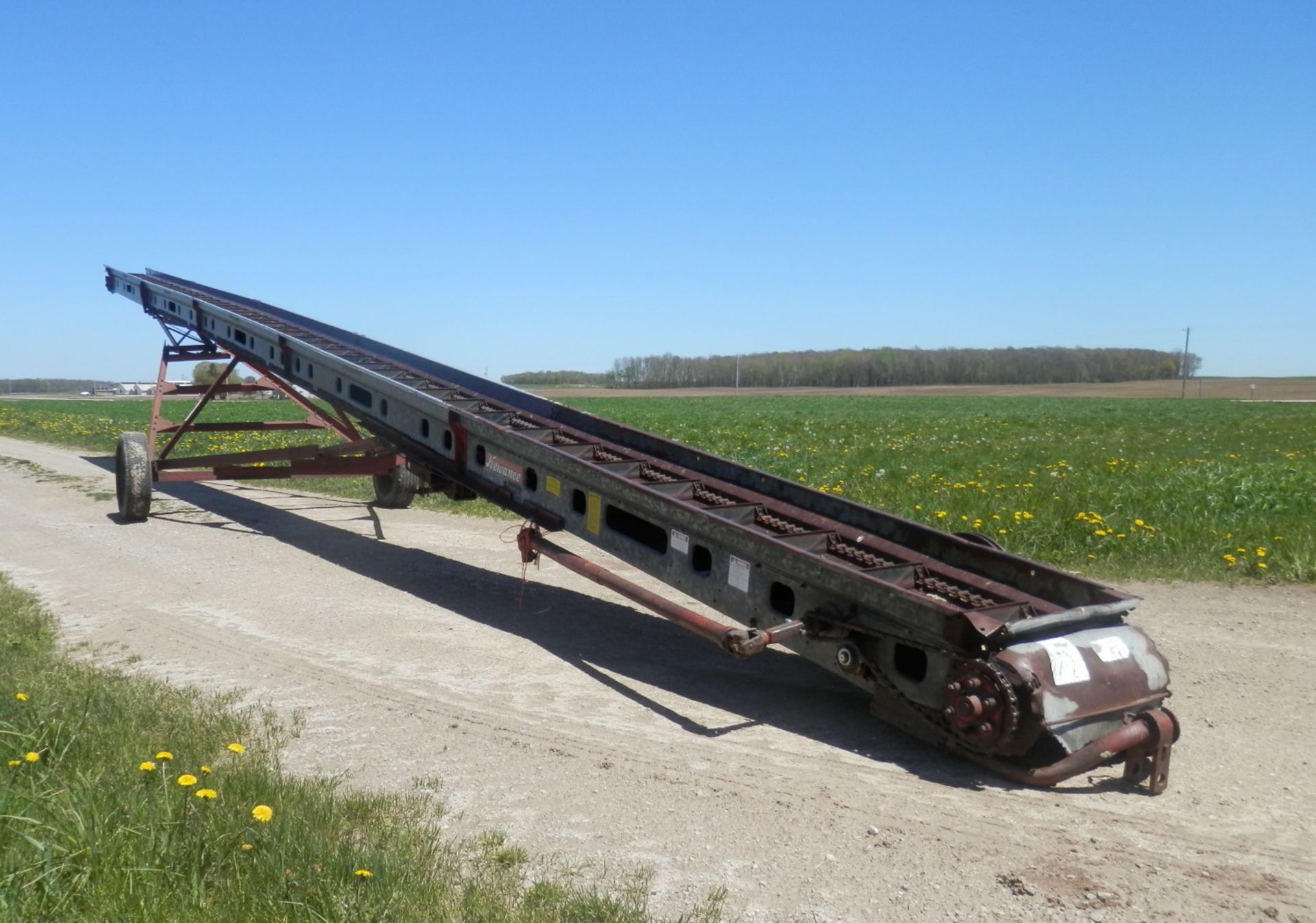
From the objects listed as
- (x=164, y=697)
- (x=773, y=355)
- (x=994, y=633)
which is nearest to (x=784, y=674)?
(x=994, y=633)

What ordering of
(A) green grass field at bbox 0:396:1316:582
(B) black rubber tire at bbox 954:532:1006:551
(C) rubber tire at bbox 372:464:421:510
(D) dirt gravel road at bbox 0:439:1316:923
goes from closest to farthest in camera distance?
(D) dirt gravel road at bbox 0:439:1316:923 < (B) black rubber tire at bbox 954:532:1006:551 < (A) green grass field at bbox 0:396:1316:582 < (C) rubber tire at bbox 372:464:421:510

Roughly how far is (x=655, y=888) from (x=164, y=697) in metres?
3.01

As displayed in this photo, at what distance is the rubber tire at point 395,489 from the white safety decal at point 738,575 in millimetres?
7208

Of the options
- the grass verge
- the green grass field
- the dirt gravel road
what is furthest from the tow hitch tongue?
the green grass field

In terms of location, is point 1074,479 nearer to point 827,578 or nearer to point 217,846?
point 827,578

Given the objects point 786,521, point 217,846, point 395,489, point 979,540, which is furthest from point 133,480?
point 979,540

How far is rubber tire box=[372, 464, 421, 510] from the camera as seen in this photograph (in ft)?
40.1

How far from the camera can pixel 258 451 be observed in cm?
1213

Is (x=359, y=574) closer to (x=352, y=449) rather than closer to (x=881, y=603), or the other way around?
(x=352, y=449)

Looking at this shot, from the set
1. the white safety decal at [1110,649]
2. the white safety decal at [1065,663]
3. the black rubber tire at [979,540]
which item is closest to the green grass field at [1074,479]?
the black rubber tire at [979,540]

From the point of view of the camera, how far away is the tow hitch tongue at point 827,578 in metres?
4.50

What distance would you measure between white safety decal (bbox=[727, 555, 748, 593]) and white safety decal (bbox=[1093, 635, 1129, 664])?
1.66m

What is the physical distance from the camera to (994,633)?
4426mm

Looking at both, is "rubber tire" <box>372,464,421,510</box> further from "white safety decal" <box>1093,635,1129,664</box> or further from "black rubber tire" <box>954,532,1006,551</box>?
"white safety decal" <box>1093,635,1129,664</box>
